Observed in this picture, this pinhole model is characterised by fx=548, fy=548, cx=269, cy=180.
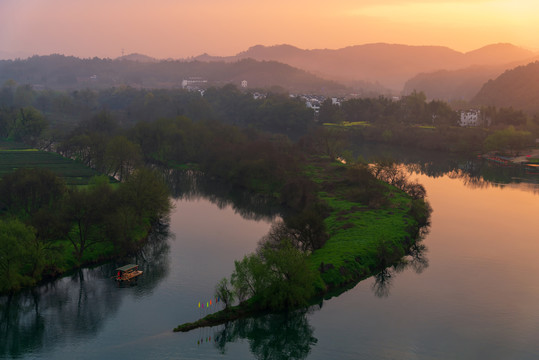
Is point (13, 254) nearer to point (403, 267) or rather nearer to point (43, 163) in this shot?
point (403, 267)

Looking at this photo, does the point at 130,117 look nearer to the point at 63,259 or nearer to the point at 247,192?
the point at 247,192

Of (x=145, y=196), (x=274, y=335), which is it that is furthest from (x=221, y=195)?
(x=274, y=335)

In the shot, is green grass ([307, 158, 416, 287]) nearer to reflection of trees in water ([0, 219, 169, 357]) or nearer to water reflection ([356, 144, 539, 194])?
reflection of trees in water ([0, 219, 169, 357])

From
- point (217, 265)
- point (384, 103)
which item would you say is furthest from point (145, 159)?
point (384, 103)

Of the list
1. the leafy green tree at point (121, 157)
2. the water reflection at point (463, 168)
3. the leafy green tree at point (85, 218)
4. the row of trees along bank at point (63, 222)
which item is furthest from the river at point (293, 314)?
the water reflection at point (463, 168)

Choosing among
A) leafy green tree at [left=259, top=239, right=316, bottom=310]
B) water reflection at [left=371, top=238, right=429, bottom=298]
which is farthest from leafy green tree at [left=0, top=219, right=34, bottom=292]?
water reflection at [left=371, top=238, right=429, bottom=298]
